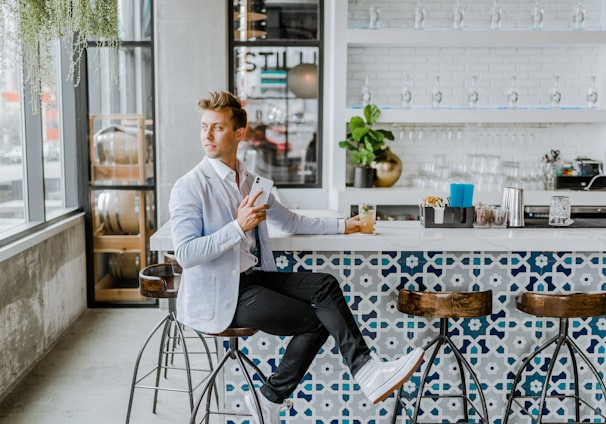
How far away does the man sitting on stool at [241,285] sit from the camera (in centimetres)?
288

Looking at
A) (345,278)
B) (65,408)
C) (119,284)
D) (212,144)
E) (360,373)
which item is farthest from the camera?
(119,284)

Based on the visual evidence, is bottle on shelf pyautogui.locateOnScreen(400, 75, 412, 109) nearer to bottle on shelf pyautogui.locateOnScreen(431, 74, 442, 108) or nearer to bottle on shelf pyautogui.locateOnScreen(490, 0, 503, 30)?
bottle on shelf pyautogui.locateOnScreen(431, 74, 442, 108)

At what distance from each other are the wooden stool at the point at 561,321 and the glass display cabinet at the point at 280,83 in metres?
3.73

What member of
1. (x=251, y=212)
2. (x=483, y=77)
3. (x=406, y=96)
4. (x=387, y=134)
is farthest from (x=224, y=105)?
(x=483, y=77)

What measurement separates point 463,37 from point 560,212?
9.76 feet

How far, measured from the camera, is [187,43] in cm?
637

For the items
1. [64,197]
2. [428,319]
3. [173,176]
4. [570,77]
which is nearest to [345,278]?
[428,319]

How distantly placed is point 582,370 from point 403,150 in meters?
3.58

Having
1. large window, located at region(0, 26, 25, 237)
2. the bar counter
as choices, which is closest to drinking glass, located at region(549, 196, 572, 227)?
the bar counter

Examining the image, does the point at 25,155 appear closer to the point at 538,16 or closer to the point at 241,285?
the point at 241,285

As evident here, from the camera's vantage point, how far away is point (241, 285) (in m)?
3.05

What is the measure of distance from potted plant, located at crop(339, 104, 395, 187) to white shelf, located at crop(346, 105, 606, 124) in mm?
118

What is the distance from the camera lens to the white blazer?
2.87 m

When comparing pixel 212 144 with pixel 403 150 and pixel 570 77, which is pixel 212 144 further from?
pixel 570 77
